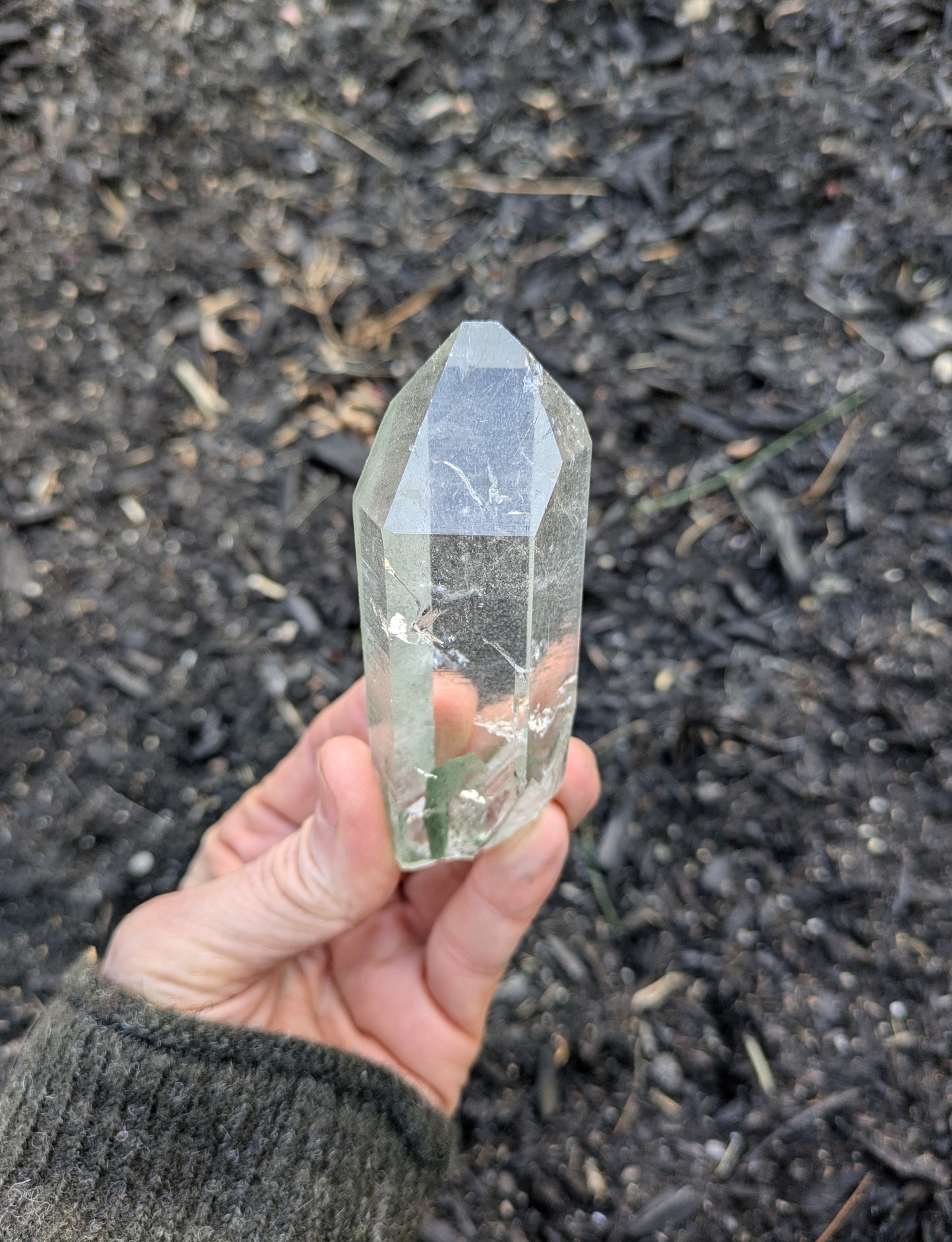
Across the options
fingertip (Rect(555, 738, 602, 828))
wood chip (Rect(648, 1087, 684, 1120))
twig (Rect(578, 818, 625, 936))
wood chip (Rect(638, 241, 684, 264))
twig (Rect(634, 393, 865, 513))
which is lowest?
wood chip (Rect(648, 1087, 684, 1120))

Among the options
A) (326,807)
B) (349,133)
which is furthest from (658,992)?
(349,133)

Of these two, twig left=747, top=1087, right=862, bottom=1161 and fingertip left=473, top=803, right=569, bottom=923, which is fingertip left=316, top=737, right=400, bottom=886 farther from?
twig left=747, top=1087, right=862, bottom=1161

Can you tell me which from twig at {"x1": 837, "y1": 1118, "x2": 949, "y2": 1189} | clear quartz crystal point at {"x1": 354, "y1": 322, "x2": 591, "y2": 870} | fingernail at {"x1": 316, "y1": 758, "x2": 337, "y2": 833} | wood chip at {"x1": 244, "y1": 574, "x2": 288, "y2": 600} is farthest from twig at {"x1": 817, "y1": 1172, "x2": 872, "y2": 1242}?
wood chip at {"x1": 244, "y1": 574, "x2": 288, "y2": 600}

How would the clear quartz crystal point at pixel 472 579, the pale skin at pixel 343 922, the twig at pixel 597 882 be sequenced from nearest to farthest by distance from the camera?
1. the clear quartz crystal point at pixel 472 579
2. the pale skin at pixel 343 922
3. the twig at pixel 597 882

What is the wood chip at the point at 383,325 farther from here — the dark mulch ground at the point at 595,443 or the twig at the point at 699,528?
the twig at the point at 699,528

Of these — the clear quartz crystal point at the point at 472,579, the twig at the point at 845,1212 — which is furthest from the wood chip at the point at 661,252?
the twig at the point at 845,1212

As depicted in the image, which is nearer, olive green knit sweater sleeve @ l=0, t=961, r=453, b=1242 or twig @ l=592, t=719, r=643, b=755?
olive green knit sweater sleeve @ l=0, t=961, r=453, b=1242

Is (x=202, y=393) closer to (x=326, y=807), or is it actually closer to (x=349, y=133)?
(x=349, y=133)
